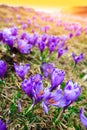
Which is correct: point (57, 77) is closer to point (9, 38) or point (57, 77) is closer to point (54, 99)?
point (54, 99)

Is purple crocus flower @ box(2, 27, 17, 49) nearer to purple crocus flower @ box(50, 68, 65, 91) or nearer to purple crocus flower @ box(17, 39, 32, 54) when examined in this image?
purple crocus flower @ box(17, 39, 32, 54)

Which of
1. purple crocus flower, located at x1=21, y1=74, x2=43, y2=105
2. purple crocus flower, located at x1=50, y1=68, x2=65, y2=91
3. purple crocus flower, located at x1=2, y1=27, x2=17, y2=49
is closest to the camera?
purple crocus flower, located at x1=21, y1=74, x2=43, y2=105

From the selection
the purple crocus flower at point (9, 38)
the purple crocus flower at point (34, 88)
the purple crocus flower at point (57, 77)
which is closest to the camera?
the purple crocus flower at point (34, 88)

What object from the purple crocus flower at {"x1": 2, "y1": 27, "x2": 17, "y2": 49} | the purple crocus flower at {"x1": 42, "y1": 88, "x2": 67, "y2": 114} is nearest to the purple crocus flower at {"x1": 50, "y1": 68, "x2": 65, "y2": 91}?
the purple crocus flower at {"x1": 42, "y1": 88, "x2": 67, "y2": 114}

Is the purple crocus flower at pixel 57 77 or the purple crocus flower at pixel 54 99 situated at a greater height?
the purple crocus flower at pixel 57 77

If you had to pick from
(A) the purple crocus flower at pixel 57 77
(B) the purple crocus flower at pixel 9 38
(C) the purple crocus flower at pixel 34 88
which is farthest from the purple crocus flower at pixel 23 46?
(C) the purple crocus flower at pixel 34 88

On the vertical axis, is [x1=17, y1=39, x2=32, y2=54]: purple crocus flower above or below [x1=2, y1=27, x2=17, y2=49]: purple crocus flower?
below

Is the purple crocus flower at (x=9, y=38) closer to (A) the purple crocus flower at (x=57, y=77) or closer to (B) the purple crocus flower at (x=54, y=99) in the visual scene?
(A) the purple crocus flower at (x=57, y=77)

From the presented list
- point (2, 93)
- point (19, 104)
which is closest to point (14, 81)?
point (2, 93)

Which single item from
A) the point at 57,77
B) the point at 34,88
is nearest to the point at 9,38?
the point at 57,77

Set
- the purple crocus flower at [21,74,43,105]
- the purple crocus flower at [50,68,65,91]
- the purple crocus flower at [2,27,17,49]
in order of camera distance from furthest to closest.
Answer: the purple crocus flower at [2,27,17,49], the purple crocus flower at [50,68,65,91], the purple crocus flower at [21,74,43,105]

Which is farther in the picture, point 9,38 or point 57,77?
point 9,38
